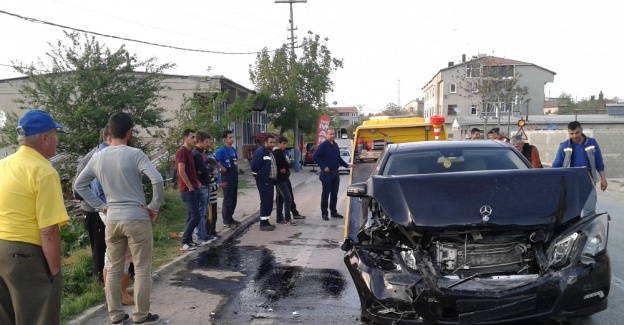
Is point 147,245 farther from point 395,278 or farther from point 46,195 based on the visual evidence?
point 395,278

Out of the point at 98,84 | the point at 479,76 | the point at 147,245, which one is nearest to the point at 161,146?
the point at 98,84

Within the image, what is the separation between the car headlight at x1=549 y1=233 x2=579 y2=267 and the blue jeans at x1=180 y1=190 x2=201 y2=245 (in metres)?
5.35

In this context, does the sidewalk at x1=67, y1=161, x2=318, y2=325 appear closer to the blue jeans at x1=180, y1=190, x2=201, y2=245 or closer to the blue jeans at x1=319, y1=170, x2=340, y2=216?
the blue jeans at x1=180, y1=190, x2=201, y2=245

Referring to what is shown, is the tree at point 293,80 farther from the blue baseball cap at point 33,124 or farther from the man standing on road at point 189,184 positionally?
the blue baseball cap at point 33,124

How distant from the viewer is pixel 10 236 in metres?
3.30

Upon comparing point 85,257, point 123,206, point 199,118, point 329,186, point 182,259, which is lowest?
point 182,259

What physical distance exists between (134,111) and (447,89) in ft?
206

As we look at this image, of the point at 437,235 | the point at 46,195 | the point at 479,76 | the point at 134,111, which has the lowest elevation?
the point at 437,235

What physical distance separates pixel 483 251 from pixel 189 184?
4.87 m

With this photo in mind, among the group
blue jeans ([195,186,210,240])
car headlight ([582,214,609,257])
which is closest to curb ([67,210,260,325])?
blue jeans ([195,186,210,240])

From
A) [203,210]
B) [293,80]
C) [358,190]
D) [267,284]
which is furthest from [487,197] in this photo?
[293,80]

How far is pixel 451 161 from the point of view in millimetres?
5789

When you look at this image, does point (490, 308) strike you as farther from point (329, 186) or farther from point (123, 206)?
point (329, 186)

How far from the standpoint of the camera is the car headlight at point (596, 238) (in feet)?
12.8
